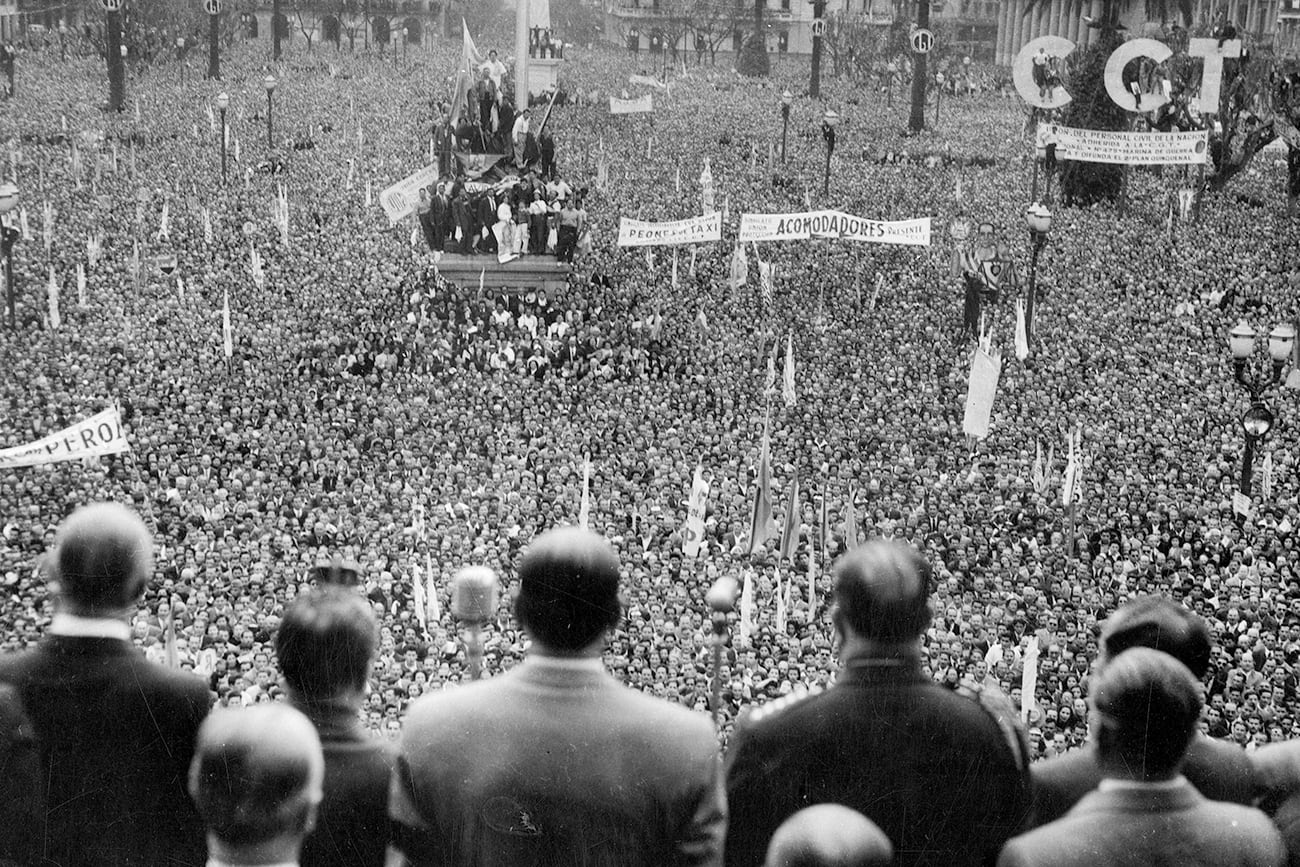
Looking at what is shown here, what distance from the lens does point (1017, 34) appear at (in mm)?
80188

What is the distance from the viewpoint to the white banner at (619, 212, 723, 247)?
30.7m

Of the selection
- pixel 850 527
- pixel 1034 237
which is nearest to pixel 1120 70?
pixel 1034 237

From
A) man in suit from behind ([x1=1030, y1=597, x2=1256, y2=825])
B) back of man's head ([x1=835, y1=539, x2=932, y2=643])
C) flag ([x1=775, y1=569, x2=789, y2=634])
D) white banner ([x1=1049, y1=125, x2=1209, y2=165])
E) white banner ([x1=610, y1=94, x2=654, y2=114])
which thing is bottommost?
flag ([x1=775, y1=569, x2=789, y2=634])

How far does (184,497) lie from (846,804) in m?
15.5

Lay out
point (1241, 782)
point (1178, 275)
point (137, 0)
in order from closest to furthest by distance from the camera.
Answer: point (1241, 782)
point (1178, 275)
point (137, 0)

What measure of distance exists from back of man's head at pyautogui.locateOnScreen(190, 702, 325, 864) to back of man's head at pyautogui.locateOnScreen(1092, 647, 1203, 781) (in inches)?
76.5

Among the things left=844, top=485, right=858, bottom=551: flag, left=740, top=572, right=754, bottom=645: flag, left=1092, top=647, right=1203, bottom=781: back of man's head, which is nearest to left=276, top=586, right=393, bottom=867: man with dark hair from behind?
left=1092, top=647, right=1203, bottom=781: back of man's head

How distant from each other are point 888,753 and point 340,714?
1.46m

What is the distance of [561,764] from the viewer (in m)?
4.20

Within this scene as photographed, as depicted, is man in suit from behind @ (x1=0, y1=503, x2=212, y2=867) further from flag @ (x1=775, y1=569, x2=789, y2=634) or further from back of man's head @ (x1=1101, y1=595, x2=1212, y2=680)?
flag @ (x1=775, y1=569, x2=789, y2=634)

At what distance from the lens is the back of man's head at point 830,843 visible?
334 cm

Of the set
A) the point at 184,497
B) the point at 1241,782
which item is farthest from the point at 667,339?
the point at 1241,782

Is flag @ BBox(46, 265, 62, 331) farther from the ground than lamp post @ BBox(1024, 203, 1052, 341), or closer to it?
A: closer to it

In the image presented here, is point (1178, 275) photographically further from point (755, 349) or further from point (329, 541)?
point (329, 541)
